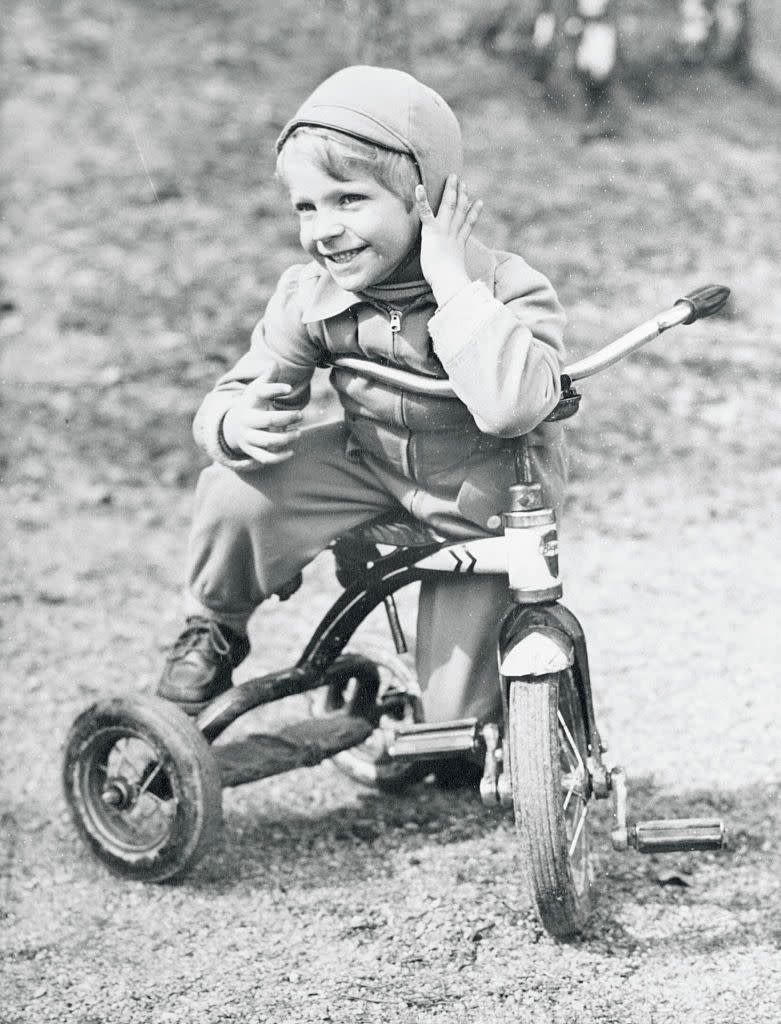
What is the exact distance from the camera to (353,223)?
277 centimetres

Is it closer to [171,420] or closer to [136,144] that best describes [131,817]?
[171,420]

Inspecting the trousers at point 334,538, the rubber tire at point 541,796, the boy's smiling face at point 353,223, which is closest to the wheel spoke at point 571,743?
the rubber tire at point 541,796

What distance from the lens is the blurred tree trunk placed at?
6.93 m

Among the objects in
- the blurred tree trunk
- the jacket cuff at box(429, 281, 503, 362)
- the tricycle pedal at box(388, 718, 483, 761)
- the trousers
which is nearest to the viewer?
the jacket cuff at box(429, 281, 503, 362)

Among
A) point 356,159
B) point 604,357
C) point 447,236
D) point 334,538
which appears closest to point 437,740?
point 334,538

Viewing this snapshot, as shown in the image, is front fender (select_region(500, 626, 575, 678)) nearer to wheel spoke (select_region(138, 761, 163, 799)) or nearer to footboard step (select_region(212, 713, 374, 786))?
footboard step (select_region(212, 713, 374, 786))

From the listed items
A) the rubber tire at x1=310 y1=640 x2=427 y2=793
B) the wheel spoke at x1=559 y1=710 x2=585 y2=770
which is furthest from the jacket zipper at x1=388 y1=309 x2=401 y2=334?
the rubber tire at x1=310 y1=640 x2=427 y2=793

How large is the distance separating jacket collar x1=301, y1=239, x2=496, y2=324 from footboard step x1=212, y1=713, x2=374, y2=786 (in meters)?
1.01

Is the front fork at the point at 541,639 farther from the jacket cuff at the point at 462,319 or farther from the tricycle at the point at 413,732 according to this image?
the jacket cuff at the point at 462,319

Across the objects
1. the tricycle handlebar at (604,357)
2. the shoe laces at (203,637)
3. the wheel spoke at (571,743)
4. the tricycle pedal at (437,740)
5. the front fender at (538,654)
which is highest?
the tricycle handlebar at (604,357)

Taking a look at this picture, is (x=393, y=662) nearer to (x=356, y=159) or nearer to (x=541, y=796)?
(x=541, y=796)

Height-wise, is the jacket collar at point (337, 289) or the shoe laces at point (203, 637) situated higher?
the jacket collar at point (337, 289)

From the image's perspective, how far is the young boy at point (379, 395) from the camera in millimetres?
2707

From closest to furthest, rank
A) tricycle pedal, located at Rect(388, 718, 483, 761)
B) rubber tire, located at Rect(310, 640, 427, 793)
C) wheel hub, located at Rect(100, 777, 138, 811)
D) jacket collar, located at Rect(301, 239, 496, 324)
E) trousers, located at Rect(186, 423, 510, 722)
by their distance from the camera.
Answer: jacket collar, located at Rect(301, 239, 496, 324), tricycle pedal, located at Rect(388, 718, 483, 761), trousers, located at Rect(186, 423, 510, 722), wheel hub, located at Rect(100, 777, 138, 811), rubber tire, located at Rect(310, 640, 427, 793)
